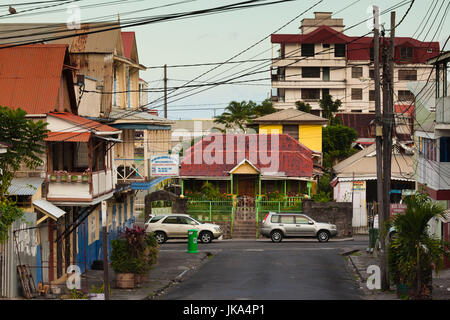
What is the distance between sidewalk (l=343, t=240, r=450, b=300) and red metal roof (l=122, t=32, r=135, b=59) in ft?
47.1

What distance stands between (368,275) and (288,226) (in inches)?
567

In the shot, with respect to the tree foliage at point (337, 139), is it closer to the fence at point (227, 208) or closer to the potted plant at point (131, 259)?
the fence at point (227, 208)

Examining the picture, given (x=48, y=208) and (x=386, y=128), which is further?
(x=386, y=128)

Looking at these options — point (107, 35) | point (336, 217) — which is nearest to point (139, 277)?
point (107, 35)

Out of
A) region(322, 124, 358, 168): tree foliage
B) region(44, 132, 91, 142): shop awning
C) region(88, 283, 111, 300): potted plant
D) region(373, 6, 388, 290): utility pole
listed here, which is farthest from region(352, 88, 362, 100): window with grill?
region(88, 283, 111, 300): potted plant

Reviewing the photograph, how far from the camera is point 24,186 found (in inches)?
880

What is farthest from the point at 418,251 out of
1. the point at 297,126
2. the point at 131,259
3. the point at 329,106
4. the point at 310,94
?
the point at 310,94

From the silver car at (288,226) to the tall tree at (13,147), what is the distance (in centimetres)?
2010

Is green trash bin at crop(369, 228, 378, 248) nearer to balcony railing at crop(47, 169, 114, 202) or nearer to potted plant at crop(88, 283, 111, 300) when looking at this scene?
balcony railing at crop(47, 169, 114, 202)

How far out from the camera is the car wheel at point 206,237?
1569 inches

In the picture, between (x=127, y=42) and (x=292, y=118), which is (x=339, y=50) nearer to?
(x=292, y=118)

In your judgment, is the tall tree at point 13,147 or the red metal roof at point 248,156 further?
the red metal roof at point 248,156

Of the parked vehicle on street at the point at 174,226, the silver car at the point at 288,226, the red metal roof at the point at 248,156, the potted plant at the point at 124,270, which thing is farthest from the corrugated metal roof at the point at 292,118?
the potted plant at the point at 124,270

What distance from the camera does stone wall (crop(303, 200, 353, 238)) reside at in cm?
4469
